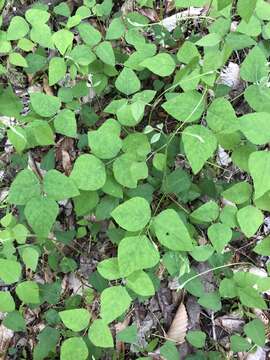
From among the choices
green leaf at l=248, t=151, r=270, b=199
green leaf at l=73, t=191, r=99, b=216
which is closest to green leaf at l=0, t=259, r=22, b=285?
green leaf at l=73, t=191, r=99, b=216

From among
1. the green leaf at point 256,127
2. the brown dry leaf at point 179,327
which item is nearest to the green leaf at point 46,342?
the brown dry leaf at point 179,327

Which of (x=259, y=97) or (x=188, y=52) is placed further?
(x=188, y=52)

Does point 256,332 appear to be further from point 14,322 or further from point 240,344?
point 14,322

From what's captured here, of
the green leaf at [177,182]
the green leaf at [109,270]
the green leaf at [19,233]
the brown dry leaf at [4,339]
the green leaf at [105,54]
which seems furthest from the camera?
the brown dry leaf at [4,339]

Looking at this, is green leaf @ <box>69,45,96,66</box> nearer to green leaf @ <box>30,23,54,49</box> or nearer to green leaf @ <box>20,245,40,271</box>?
green leaf @ <box>30,23,54,49</box>

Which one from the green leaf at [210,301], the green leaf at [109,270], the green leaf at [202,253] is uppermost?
the green leaf at [109,270]

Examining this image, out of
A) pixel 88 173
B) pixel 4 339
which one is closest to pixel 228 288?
pixel 88 173

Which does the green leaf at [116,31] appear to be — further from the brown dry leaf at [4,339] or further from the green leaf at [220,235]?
the brown dry leaf at [4,339]
